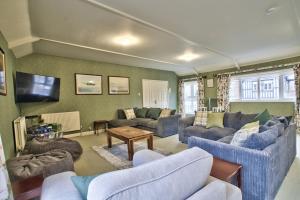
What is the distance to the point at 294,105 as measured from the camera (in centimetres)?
527

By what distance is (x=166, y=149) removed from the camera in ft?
12.3

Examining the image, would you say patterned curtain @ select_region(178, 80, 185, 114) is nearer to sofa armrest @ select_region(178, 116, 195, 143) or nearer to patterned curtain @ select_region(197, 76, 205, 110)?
patterned curtain @ select_region(197, 76, 205, 110)

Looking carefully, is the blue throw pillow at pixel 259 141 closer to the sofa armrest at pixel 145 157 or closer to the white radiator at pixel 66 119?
the sofa armrest at pixel 145 157

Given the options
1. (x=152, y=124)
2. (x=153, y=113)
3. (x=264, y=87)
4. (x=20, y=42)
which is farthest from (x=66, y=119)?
(x=264, y=87)

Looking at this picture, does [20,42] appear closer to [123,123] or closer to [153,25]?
[153,25]

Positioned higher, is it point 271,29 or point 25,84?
point 271,29

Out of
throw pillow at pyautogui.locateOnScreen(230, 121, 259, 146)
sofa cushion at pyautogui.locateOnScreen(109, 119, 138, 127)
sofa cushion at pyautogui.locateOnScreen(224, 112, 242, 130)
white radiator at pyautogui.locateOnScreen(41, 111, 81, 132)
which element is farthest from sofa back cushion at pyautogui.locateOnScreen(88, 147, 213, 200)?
white radiator at pyautogui.locateOnScreen(41, 111, 81, 132)

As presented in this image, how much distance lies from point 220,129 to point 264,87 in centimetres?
372

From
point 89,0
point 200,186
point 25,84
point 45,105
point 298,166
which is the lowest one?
point 298,166

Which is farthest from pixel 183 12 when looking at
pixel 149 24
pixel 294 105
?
pixel 294 105

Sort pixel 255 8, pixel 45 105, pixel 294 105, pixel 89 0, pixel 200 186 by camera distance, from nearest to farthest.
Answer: pixel 200 186
pixel 89 0
pixel 255 8
pixel 45 105
pixel 294 105

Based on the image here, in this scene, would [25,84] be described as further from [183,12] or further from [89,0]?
[183,12]

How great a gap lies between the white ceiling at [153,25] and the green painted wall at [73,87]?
40 cm

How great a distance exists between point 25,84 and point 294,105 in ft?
25.3
